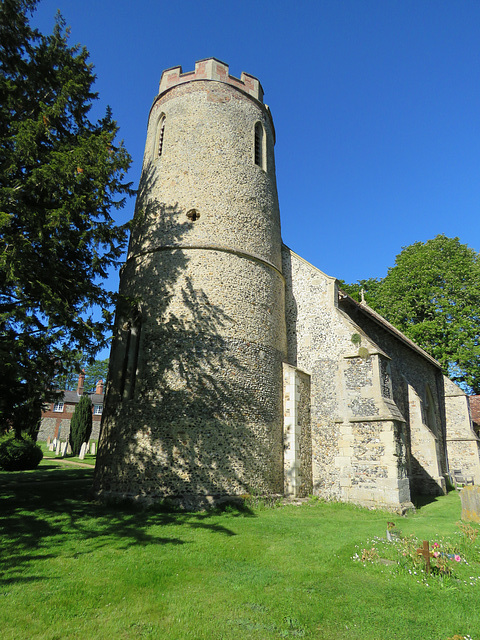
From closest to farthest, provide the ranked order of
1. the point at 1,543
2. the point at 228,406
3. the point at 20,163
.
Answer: the point at 1,543 → the point at 20,163 → the point at 228,406

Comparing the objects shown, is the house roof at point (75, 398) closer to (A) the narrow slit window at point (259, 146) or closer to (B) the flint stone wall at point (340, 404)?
(B) the flint stone wall at point (340, 404)

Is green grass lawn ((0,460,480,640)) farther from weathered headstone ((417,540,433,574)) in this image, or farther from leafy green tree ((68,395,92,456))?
leafy green tree ((68,395,92,456))

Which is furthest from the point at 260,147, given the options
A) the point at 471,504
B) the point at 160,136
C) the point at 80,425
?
the point at 80,425

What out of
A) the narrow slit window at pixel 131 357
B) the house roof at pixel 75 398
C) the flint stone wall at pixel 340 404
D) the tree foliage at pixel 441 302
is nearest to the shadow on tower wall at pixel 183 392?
the narrow slit window at pixel 131 357

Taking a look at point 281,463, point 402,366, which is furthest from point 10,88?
point 402,366

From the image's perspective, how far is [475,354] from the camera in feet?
76.1

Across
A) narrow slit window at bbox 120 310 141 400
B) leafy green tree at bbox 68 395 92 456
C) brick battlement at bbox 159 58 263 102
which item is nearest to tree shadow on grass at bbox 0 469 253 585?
narrow slit window at bbox 120 310 141 400

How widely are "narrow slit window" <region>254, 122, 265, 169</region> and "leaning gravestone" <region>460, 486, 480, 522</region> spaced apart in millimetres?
11687

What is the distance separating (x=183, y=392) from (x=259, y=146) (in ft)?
31.4

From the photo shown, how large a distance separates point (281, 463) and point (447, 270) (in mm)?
20604

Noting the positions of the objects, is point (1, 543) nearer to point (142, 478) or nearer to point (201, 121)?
point (142, 478)

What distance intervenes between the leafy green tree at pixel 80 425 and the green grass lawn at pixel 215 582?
19.2m

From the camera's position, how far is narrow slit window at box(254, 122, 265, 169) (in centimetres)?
1421

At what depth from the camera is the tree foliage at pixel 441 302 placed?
23953 millimetres
